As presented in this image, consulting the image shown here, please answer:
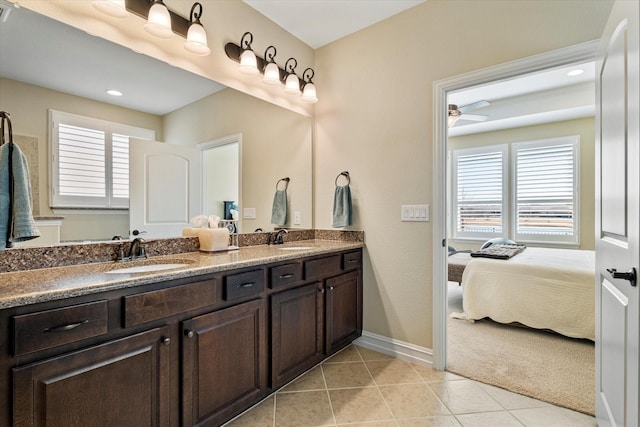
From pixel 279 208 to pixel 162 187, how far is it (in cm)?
101

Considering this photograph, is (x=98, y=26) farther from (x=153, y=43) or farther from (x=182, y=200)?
(x=182, y=200)

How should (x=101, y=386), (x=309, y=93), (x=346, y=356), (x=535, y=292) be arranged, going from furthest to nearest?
(x=535, y=292) → (x=309, y=93) → (x=346, y=356) → (x=101, y=386)

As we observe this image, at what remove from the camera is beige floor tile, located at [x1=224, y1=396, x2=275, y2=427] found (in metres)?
1.63

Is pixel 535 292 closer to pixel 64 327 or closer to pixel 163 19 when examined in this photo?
pixel 64 327

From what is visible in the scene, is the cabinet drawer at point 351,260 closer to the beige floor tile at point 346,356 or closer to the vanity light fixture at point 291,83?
the beige floor tile at point 346,356

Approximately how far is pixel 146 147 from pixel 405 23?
2.08 m

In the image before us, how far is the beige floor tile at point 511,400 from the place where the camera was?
1810mm

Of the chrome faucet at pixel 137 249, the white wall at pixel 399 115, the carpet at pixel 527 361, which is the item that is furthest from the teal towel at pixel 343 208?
the chrome faucet at pixel 137 249

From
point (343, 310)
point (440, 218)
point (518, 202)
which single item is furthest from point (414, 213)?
point (518, 202)

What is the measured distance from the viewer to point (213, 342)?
4.81 ft

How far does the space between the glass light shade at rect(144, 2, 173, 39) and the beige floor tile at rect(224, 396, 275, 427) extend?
2.16 meters

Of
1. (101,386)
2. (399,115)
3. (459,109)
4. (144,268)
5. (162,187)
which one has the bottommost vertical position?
(101,386)

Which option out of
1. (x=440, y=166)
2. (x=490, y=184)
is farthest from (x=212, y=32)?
(x=490, y=184)

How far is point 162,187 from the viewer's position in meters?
1.90
